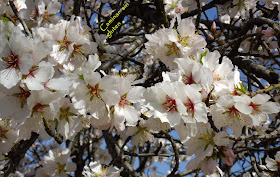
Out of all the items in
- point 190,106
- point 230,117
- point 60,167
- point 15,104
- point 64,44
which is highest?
point 64,44

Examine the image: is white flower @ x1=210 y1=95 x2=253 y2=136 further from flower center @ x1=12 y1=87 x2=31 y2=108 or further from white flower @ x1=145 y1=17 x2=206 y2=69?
flower center @ x1=12 y1=87 x2=31 y2=108

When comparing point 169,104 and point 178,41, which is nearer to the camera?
point 169,104

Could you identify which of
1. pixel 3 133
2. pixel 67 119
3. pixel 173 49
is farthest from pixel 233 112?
pixel 3 133

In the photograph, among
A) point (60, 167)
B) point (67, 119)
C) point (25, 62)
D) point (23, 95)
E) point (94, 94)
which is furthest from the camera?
point (60, 167)

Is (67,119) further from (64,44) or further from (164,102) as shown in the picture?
(164,102)

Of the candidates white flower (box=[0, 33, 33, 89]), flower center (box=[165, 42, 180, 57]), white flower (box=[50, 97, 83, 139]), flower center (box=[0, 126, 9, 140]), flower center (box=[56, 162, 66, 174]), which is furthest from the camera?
flower center (box=[56, 162, 66, 174])

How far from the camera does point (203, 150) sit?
1447 millimetres

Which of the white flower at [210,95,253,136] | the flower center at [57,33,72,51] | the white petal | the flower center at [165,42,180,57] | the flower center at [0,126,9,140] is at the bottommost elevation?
the flower center at [0,126,9,140]

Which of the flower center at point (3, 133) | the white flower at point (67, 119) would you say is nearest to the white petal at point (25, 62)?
the white flower at point (67, 119)

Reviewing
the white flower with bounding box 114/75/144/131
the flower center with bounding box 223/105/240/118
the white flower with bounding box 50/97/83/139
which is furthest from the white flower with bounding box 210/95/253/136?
the white flower with bounding box 50/97/83/139

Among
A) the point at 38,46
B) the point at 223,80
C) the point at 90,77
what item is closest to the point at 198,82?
the point at 223,80

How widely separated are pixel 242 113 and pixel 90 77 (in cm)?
74

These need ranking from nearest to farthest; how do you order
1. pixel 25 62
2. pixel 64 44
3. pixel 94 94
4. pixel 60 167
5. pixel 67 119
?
1. pixel 25 62
2. pixel 94 94
3. pixel 67 119
4. pixel 64 44
5. pixel 60 167

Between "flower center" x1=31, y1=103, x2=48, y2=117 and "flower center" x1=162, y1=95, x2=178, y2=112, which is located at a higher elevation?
"flower center" x1=31, y1=103, x2=48, y2=117
